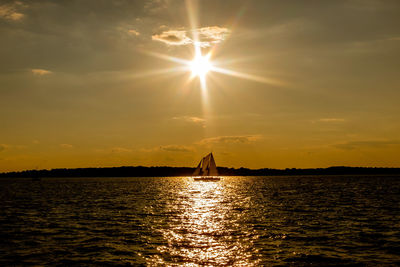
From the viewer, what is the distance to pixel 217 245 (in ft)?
103

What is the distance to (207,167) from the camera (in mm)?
188000

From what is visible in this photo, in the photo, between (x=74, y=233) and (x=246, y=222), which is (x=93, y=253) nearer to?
(x=74, y=233)

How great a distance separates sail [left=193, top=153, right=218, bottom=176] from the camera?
184m

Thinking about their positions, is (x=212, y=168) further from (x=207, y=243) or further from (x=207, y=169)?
(x=207, y=243)

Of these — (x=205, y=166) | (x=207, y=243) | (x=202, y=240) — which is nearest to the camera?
(x=207, y=243)

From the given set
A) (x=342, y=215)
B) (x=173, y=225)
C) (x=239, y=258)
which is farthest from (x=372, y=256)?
(x=342, y=215)

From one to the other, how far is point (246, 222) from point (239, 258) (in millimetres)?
19602

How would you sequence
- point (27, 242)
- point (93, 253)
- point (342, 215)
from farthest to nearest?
1. point (342, 215)
2. point (27, 242)
3. point (93, 253)

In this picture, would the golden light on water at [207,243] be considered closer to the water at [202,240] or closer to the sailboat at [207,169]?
the water at [202,240]

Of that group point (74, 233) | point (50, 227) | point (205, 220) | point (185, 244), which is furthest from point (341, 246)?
point (50, 227)

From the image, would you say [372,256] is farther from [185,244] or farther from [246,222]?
[246,222]

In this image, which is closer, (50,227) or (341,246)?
(341,246)

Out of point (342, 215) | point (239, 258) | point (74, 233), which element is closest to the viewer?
point (239, 258)

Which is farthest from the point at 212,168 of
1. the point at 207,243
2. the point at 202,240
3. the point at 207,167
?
the point at 207,243
